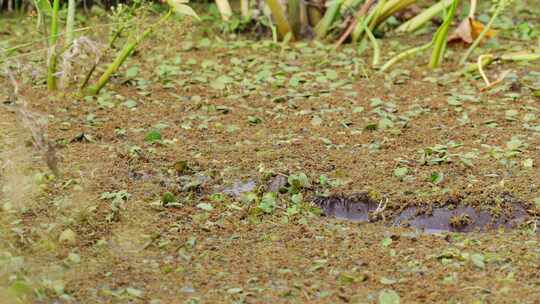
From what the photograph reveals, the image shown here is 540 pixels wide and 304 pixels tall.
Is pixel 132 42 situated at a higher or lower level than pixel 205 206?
higher

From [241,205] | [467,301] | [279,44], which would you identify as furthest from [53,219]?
[279,44]

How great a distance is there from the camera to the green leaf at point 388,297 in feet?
8.11

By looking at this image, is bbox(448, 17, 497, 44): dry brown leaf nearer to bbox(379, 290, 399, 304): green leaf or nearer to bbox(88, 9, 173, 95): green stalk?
bbox(88, 9, 173, 95): green stalk

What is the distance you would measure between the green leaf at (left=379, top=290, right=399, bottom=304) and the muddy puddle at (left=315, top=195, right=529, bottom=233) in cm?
56

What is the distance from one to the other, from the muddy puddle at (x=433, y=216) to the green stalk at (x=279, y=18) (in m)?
1.77

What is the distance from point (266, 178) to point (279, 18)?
5.40ft

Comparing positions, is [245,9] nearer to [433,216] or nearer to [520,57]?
[520,57]

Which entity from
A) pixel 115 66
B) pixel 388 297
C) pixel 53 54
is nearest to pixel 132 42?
pixel 115 66

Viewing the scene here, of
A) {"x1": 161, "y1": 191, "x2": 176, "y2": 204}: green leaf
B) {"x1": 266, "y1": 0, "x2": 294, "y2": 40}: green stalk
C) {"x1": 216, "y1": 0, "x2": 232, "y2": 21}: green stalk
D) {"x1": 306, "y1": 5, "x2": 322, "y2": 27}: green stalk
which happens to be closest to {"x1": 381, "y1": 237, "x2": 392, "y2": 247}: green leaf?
{"x1": 161, "y1": 191, "x2": 176, "y2": 204}: green leaf

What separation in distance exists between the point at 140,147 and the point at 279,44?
4.55ft

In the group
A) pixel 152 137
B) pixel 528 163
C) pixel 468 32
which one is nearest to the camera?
pixel 528 163

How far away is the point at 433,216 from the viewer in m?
3.10

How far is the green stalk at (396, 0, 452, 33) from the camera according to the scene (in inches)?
190

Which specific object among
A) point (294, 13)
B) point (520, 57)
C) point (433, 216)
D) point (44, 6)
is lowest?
point (433, 216)
